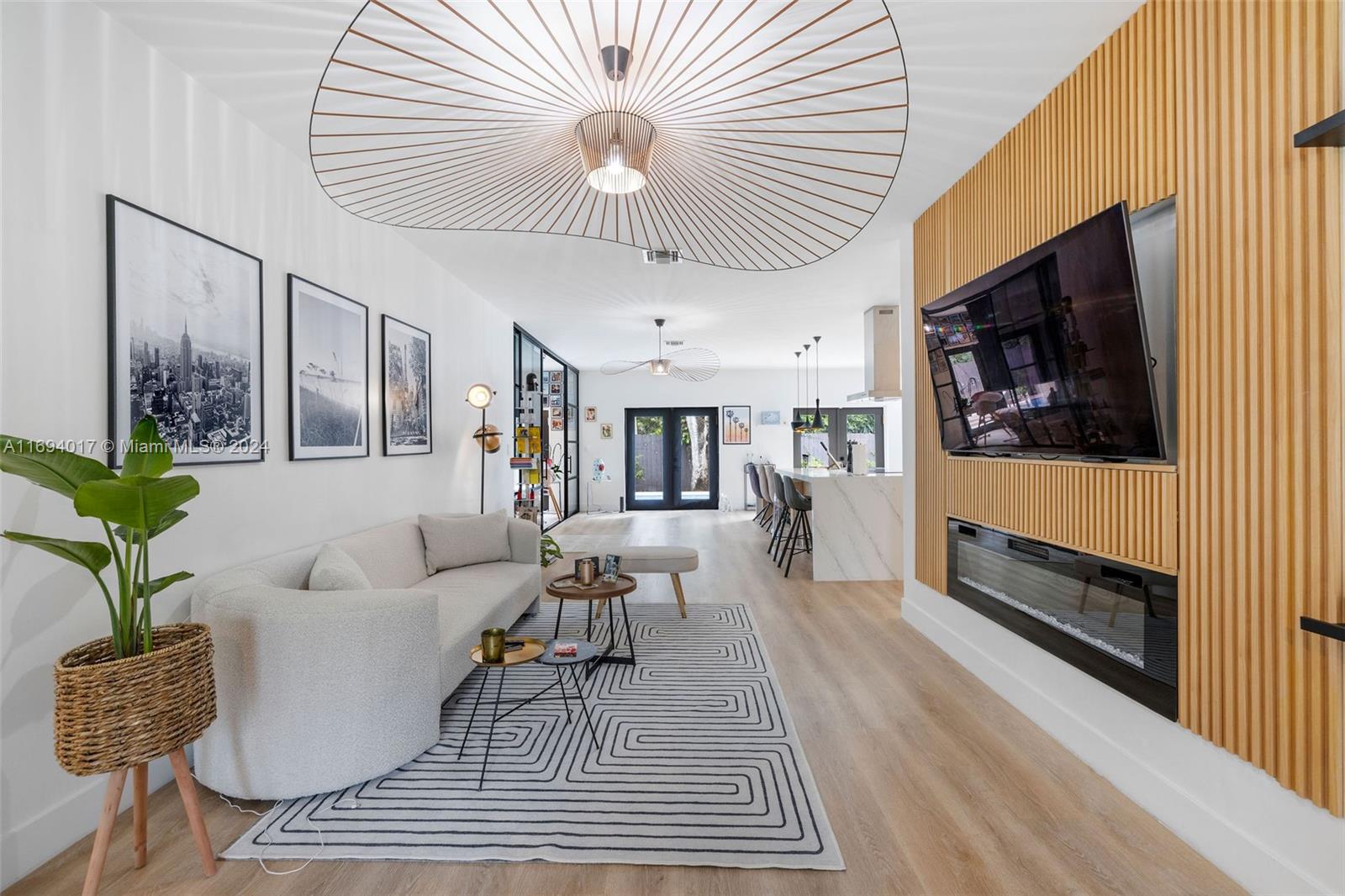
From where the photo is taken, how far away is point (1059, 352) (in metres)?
2.30

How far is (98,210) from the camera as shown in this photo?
210cm

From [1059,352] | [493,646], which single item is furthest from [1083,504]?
[493,646]

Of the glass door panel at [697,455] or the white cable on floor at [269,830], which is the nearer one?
the white cable on floor at [269,830]

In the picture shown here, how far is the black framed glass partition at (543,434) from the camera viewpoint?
624cm

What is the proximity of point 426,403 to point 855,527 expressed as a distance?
Result: 3618mm

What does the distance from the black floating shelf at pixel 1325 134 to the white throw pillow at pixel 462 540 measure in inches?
159

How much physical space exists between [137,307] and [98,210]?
32cm

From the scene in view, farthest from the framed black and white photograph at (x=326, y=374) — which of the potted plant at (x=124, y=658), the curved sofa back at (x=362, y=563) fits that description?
the potted plant at (x=124, y=658)

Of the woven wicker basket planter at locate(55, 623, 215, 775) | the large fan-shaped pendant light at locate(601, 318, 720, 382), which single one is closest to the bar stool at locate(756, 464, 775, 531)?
the large fan-shaped pendant light at locate(601, 318, 720, 382)

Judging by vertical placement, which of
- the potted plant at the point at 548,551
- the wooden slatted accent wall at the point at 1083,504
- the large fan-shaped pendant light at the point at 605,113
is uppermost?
the large fan-shaped pendant light at the point at 605,113

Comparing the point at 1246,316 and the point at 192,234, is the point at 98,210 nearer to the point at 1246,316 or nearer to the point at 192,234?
the point at 192,234

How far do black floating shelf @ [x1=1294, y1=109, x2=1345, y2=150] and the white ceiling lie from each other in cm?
92

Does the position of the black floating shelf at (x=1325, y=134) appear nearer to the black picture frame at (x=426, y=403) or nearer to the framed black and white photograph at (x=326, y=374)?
the framed black and white photograph at (x=326, y=374)

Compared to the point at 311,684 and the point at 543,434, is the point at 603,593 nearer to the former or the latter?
the point at 311,684
